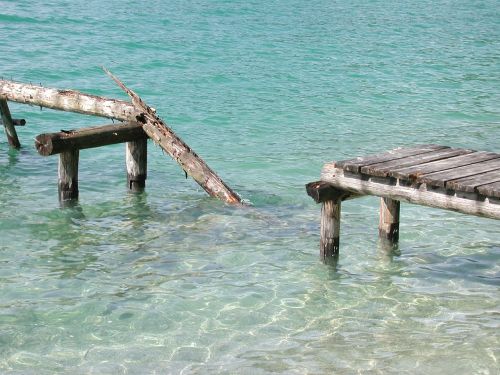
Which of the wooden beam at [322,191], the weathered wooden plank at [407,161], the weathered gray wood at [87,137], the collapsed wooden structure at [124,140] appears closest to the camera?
the weathered wooden plank at [407,161]

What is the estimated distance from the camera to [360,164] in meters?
9.42

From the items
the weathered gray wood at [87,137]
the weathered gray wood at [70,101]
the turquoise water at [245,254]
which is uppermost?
the weathered gray wood at [70,101]

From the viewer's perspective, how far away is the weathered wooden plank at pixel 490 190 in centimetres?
841

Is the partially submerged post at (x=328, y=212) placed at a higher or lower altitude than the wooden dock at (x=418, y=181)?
lower

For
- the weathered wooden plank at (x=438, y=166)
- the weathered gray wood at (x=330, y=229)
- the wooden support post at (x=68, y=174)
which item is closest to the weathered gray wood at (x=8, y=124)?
the wooden support post at (x=68, y=174)

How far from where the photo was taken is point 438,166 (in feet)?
30.9

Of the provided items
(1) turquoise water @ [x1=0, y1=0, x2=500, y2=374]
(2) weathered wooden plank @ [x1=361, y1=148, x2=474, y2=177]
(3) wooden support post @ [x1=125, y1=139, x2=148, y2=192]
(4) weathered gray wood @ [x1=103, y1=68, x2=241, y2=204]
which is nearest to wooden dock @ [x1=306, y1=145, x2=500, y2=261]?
(2) weathered wooden plank @ [x1=361, y1=148, x2=474, y2=177]

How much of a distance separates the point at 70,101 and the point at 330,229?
179 inches

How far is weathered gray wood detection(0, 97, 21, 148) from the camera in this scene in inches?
624

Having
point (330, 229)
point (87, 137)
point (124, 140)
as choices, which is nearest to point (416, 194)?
point (330, 229)

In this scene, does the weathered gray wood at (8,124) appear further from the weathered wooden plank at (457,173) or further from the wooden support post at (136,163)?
the weathered wooden plank at (457,173)

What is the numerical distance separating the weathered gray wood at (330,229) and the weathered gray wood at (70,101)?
3435 millimetres

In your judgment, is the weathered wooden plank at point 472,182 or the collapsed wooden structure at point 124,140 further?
the collapsed wooden structure at point 124,140

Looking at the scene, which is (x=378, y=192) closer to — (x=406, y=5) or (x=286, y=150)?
(x=286, y=150)
